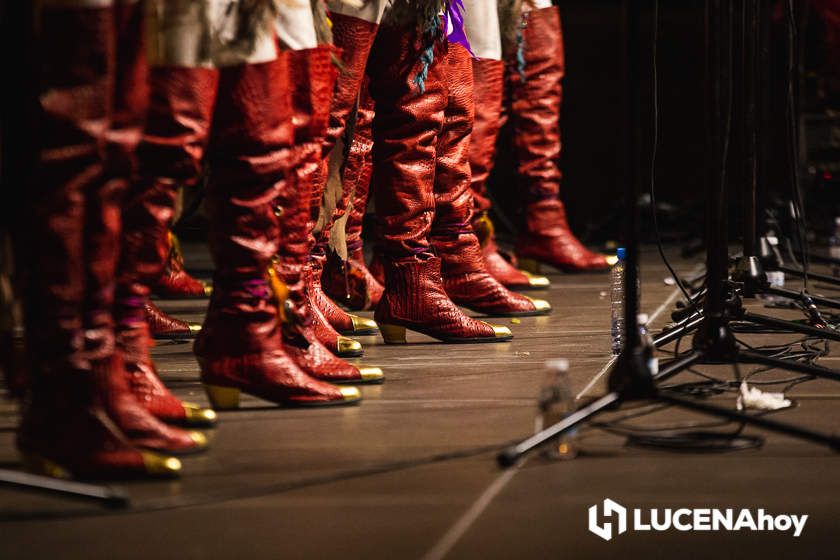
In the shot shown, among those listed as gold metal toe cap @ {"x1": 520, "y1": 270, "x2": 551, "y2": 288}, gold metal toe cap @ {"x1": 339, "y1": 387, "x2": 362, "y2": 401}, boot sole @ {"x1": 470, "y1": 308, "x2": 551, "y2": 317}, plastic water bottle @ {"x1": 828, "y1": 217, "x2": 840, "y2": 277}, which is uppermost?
gold metal toe cap @ {"x1": 339, "y1": 387, "x2": 362, "y2": 401}

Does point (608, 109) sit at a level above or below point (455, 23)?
below

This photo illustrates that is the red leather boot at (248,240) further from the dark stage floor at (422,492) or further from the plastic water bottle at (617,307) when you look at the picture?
the plastic water bottle at (617,307)

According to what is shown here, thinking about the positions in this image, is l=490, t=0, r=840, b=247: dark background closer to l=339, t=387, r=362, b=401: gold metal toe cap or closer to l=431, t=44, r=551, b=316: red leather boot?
l=431, t=44, r=551, b=316: red leather boot

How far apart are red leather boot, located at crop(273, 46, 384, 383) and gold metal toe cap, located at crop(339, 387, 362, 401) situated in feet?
0.38

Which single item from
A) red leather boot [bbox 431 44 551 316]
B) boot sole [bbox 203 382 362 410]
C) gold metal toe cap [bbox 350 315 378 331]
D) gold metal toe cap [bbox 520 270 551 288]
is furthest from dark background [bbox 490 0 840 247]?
boot sole [bbox 203 382 362 410]

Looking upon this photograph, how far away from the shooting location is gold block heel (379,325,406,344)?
2672 millimetres

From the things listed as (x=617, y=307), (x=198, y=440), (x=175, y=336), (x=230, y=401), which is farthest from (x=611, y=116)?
(x=198, y=440)

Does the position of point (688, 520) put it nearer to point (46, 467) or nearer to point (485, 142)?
point (46, 467)

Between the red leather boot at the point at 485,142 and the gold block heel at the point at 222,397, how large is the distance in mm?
1448

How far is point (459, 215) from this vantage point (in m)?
2.90

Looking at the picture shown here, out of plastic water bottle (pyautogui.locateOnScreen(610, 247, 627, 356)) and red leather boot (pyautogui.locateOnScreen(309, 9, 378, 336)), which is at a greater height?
red leather boot (pyautogui.locateOnScreen(309, 9, 378, 336))

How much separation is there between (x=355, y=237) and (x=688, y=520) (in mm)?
1695

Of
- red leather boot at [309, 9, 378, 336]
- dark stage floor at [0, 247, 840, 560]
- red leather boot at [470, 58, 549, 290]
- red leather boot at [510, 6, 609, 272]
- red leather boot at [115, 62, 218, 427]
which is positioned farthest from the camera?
red leather boot at [510, 6, 609, 272]

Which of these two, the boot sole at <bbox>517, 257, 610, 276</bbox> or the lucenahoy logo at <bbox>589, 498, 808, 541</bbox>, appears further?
the boot sole at <bbox>517, 257, 610, 276</bbox>
